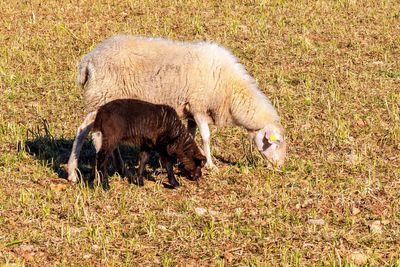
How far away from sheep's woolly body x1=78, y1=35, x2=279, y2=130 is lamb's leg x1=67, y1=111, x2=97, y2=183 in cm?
15

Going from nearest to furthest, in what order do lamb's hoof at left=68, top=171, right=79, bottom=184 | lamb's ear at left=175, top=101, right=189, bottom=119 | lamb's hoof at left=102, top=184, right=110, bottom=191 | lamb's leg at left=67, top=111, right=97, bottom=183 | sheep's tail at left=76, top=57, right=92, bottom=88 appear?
lamb's hoof at left=102, top=184, right=110, bottom=191
lamb's hoof at left=68, top=171, right=79, bottom=184
lamb's leg at left=67, top=111, right=97, bottom=183
sheep's tail at left=76, top=57, right=92, bottom=88
lamb's ear at left=175, top=101, right=189, bottom=119

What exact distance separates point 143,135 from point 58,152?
68.9 inches

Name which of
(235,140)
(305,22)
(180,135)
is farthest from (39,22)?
(180,135)

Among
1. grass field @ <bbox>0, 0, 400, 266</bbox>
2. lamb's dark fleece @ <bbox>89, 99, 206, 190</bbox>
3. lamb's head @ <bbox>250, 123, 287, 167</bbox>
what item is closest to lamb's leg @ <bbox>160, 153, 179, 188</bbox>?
lamb's dark fleece @ <bbox>89, 99, 206, 190</bbox>

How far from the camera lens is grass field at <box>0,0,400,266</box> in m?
6.86

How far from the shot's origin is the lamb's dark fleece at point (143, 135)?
7977 mm

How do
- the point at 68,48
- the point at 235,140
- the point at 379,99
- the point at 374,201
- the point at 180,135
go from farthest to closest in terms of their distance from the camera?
the point at 68,48 → the point at 379,99 → the point at 235,140 → the point at 180,135 → the point at 374,201

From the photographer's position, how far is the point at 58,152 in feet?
31.2

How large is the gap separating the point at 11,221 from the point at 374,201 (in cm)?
366

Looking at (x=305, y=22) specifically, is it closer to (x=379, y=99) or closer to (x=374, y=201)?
(x=379, y=99)

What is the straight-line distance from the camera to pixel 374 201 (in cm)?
798

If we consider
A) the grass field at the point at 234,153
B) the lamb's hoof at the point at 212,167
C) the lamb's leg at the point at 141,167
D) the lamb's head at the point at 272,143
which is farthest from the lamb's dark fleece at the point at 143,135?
the lamb's head at the point at 272,143

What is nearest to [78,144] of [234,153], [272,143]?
[234,153]

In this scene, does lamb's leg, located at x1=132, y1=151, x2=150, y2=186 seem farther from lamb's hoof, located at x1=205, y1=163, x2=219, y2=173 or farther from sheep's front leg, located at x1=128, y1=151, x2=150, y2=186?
lamb's hoof, located at x1=205, y1=163, x2=219, y2=173
